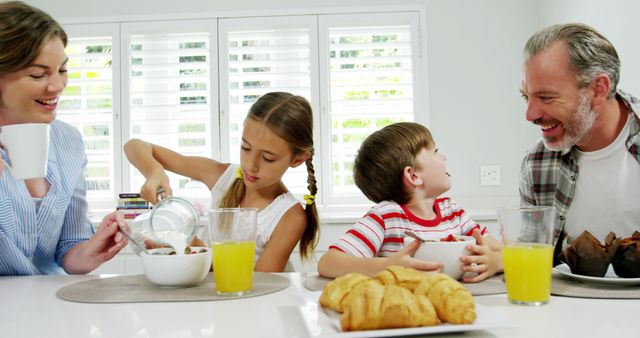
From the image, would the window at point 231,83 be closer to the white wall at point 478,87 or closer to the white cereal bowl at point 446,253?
the white wall at point 478,87

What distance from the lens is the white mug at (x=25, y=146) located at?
97 cm

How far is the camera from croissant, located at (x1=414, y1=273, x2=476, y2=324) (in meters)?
0.71

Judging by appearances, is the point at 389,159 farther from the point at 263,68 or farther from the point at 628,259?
the point at 263,68

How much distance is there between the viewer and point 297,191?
3.22 metres

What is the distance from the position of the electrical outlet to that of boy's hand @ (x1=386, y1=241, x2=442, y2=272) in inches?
87.3

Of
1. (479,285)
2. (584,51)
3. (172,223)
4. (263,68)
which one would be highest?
(263,68)

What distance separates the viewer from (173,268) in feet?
3.34

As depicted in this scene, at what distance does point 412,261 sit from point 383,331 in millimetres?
351

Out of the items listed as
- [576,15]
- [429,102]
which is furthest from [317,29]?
[576,15]

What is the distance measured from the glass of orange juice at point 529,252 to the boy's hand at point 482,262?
0.48 feet

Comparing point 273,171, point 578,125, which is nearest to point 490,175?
point 578,125

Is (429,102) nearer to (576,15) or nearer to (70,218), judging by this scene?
(576,15)

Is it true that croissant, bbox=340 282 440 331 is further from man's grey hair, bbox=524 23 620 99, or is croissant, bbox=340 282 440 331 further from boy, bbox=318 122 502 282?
man's grey hair, bbox=524 23 620 99

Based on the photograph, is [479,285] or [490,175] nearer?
[479,285]
